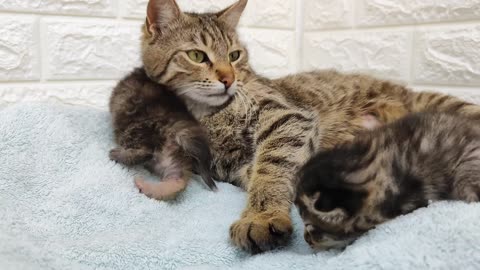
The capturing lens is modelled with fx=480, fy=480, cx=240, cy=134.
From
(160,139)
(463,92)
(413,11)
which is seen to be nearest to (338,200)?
(160,139)

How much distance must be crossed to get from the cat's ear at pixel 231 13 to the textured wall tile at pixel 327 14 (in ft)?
1.84

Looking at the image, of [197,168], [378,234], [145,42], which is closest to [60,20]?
[145,42]

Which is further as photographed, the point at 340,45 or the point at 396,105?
the point at 340,45

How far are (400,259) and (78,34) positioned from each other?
134cm

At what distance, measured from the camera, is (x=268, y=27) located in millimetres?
2037

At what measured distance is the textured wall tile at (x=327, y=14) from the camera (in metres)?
1.88

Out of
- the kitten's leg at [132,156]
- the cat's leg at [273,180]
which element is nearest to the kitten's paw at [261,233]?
the cat's leg at [273,180]

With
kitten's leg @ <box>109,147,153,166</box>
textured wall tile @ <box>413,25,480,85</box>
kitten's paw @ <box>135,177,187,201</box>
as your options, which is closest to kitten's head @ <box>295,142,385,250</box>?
kitten's paw @ <box>135,177,187,201</box>

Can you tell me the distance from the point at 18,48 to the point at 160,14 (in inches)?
20.2

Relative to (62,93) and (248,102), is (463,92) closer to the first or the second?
(248,102)

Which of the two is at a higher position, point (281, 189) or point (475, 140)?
point (475, 140)

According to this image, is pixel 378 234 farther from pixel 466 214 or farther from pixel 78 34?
pixel 78 34

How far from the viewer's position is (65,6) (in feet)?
5.21

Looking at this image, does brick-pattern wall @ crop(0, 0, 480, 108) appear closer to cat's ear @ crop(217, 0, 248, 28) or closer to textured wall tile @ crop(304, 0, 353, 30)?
textured wall tile @ crop(304, 0, 353, 30)
